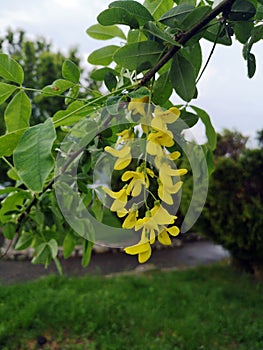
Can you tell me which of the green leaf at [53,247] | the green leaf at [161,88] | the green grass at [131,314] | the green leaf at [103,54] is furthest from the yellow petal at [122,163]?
the green grass at [131,314]

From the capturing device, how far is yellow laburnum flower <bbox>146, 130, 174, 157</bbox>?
297 mm

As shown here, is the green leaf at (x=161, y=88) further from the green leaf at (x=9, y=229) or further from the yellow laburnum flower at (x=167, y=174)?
the green leaf at (x=9, y=229)

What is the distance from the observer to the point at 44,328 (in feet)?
6.97

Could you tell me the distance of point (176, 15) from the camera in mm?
332

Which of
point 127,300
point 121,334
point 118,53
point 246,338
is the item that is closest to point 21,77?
point 118,53

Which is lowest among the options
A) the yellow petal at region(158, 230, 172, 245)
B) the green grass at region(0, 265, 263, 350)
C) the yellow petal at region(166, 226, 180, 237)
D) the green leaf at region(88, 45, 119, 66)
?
the green grass at region(0, 265, 263, 350)

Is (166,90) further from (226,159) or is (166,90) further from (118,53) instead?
(226,159)

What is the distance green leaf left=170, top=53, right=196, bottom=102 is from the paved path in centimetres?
323

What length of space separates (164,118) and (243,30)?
14 centimetres

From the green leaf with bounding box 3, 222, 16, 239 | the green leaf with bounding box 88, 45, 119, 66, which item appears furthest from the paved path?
the green leaf with bounding box 88, 45, 119, 66

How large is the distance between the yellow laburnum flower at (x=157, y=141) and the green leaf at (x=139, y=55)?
0.09m

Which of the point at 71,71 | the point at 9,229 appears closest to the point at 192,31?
the point at 71,71

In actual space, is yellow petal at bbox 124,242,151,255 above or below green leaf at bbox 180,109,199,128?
below

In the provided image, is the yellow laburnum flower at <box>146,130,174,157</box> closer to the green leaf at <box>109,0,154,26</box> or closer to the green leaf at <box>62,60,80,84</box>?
the green leaf at <box>109,0,154,26</box>
